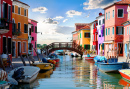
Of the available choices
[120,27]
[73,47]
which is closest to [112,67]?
[120,27]

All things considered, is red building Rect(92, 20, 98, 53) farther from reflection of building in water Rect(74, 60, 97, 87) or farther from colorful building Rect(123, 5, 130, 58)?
reflection of building in water Rect(74, 60, 97, 87)

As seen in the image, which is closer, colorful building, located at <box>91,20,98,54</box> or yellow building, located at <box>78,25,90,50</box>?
colorful building, located at <box>91,20,98,54</box>

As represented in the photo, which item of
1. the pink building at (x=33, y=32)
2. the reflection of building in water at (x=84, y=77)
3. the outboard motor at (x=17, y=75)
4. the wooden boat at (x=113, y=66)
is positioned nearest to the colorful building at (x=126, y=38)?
the reflection of building in water at (x=84, y=77)

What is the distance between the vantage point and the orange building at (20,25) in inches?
1259

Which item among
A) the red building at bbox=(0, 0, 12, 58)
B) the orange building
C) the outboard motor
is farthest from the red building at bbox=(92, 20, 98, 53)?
the outboard motor

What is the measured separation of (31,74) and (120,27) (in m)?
24.3

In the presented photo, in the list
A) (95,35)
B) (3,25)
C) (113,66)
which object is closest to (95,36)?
(95,35)

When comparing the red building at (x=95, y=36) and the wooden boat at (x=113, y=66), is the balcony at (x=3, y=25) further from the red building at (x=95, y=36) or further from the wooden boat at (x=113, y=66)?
the red building at (x=95, y=36)

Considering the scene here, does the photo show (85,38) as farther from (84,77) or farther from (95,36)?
(84,77)

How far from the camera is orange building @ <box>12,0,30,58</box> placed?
1259 inches

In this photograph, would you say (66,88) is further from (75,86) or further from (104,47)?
(104,47)

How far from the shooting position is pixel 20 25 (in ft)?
110

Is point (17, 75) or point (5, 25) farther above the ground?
point (5, 25)

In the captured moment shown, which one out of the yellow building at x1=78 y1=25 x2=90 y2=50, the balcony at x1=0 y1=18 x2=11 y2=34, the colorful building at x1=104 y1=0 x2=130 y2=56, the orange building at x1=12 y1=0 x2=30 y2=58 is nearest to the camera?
the balcony at x1=0 y1=18 x2=11 y2=34
